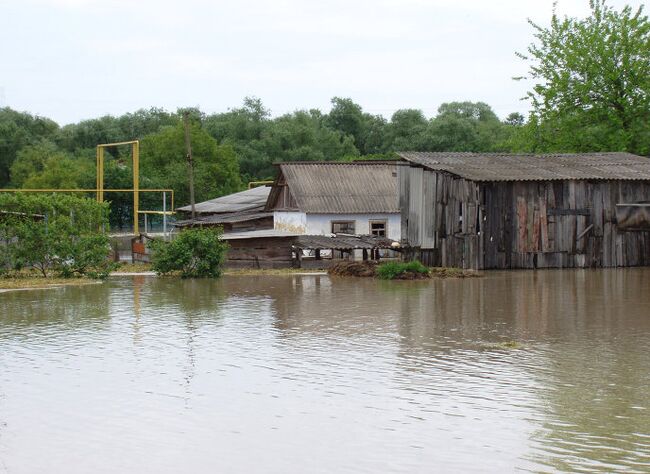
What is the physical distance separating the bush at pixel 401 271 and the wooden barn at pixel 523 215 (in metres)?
4.60

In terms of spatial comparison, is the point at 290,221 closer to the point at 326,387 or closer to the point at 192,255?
the point at 192,255

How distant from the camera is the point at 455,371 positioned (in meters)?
15.0

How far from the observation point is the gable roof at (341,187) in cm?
4319

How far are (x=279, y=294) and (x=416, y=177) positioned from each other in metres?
13.3

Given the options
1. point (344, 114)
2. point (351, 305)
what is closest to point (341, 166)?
point (351, 305)

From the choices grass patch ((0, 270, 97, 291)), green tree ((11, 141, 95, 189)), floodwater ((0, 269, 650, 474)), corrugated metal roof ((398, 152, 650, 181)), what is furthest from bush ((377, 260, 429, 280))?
green tree ((11, 141, 95, 189))

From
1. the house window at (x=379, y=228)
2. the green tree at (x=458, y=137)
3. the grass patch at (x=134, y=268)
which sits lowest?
the grass patch at (x=134, y=268)

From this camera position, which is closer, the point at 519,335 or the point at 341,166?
the point at 519,335

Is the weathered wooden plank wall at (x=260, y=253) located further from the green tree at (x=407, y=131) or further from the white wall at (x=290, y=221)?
the green tree at (x=407, y=131)

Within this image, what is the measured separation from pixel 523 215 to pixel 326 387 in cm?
2564

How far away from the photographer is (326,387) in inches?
545

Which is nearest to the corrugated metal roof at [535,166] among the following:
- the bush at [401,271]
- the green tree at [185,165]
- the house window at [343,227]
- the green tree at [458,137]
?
the house window at [343,227]

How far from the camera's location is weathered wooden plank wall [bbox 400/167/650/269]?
37812 mm

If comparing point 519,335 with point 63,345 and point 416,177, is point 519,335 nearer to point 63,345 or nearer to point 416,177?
point 63,345
